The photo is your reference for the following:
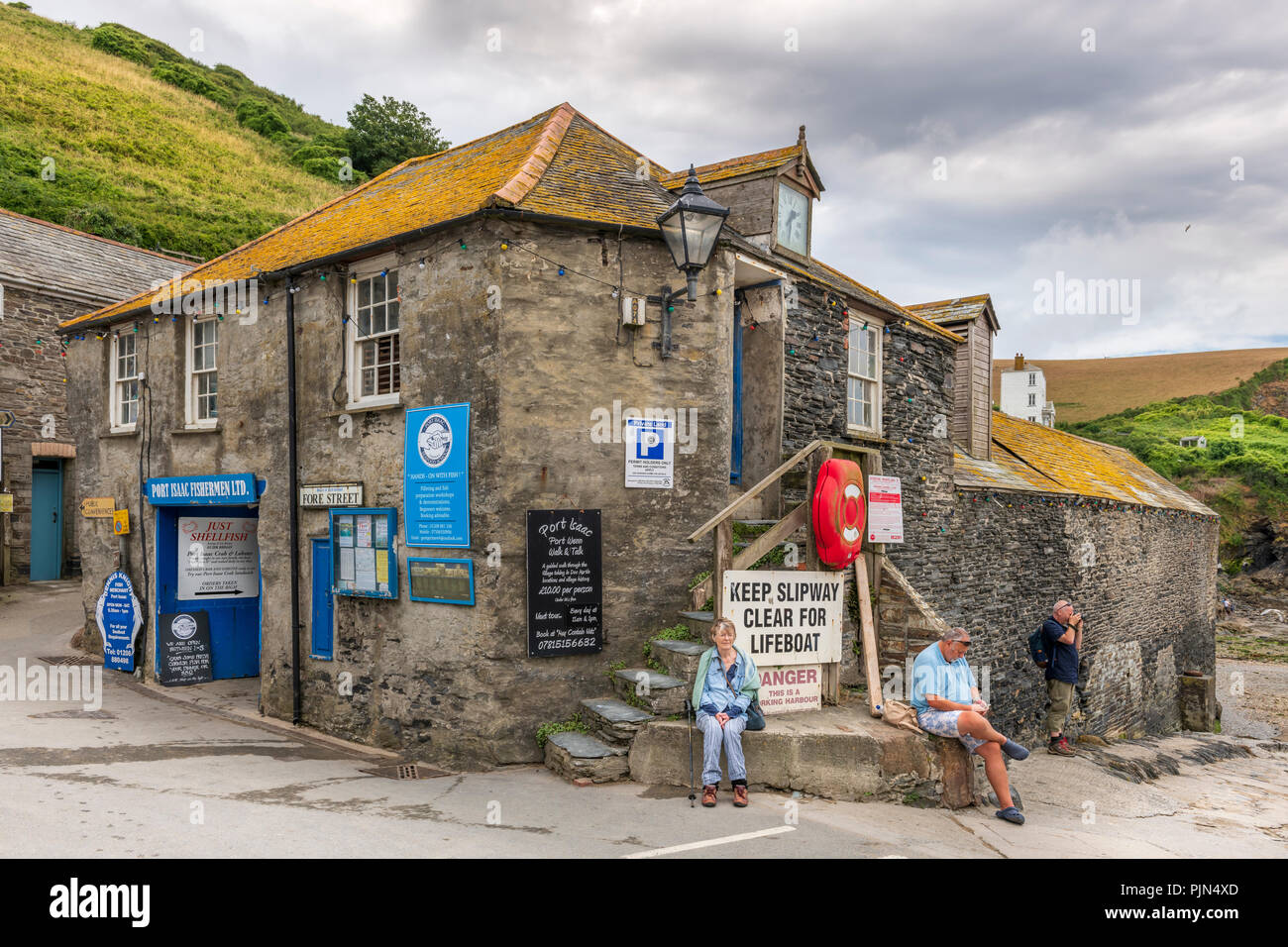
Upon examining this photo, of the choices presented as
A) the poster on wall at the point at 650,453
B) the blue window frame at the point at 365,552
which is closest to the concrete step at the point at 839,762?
the poster on wall at the point at 650,453

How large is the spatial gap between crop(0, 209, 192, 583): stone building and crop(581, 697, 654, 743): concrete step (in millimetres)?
16427

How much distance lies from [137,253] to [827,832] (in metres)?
24.7

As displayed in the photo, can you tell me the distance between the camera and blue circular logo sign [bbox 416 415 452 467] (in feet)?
29.8

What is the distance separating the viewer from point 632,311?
30.0ft

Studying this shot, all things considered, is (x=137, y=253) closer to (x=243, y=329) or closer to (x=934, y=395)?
(x=243, y=329)

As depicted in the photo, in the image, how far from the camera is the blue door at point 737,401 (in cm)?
1138

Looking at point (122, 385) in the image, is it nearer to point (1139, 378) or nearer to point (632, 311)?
point (632, 311)

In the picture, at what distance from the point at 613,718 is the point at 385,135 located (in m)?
56.5

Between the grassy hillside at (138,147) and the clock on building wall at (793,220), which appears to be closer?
the clock on building wall at (793,220)

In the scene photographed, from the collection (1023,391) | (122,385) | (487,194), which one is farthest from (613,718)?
(1023,391)

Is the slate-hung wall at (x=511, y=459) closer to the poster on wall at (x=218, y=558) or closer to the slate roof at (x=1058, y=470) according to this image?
the poster on wall at (x=218, y=558)

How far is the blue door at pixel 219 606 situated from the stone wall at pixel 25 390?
31.5 ft

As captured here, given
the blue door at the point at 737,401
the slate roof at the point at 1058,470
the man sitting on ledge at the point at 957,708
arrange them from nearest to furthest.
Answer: the man sitting on ledge at the point at 957,708 < the blue door at the point at 737,401 < the slate roof at the point at 1058,470

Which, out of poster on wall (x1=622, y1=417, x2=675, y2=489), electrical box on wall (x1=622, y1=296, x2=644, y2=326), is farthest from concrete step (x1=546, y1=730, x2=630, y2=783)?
electrical box on wall (x1=622, y1=296, x2=644, y2=326)
